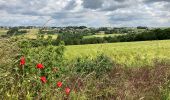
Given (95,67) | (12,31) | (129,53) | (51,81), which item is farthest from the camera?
(129,53)

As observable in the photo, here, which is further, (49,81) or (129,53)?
(129,53)

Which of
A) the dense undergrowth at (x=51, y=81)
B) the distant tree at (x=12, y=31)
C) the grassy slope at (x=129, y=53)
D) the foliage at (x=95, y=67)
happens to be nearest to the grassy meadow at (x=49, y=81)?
the dense undergrowth at (x=51, y=81)

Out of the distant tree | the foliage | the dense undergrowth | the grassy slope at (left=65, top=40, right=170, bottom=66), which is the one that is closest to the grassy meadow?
the dense undergrowth

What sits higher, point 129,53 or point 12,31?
point 12,31

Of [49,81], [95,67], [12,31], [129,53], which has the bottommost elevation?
[129,53]

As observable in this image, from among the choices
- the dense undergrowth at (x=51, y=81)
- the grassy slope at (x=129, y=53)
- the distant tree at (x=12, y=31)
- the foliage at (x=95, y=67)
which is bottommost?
the grassy slope at (x=129, y=53)

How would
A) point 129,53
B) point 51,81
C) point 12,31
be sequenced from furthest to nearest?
point 129,53 < point 12,31 < point 51,81

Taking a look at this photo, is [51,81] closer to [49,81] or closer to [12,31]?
[49,81]

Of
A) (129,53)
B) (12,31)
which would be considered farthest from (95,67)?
(129,53)

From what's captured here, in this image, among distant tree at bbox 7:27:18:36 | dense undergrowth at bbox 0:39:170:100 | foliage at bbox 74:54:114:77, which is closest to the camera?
dense undergrowth at bbox 0:39:170:100

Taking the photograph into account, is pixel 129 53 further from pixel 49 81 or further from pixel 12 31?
pixel 49 81

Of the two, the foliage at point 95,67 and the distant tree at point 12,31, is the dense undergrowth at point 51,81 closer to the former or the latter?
the distant tree at point 12,31

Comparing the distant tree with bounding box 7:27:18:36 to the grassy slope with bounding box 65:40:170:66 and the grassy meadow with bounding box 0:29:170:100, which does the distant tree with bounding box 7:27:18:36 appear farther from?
the grassy slope with bounding box 65:40:170:66

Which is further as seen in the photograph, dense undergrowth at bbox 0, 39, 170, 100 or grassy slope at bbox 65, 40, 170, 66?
grassy slope at bbox 65, 40, 170, 66
